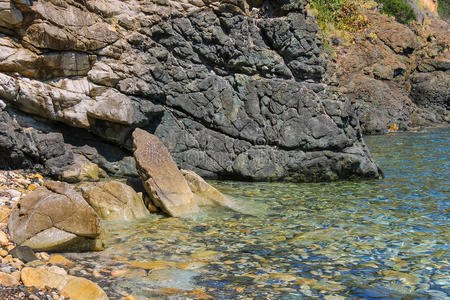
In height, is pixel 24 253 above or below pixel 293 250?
above

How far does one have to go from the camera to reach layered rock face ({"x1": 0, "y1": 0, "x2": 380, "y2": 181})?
35.1 feet

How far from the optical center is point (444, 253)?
626 centimetres

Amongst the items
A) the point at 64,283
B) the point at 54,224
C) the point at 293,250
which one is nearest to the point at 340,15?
the point at 293,250

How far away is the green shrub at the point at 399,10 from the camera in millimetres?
28688

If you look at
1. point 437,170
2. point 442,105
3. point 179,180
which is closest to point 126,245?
point 179,180

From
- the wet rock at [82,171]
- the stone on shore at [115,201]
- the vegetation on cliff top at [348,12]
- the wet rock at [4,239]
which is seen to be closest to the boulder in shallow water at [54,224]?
the wet rock at [4,239]

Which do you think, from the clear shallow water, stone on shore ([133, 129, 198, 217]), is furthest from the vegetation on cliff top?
stone on shore ([133, 129, 198, 217])

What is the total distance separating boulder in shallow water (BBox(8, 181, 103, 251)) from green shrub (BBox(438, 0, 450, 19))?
126 ft

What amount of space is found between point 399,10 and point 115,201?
26023mm

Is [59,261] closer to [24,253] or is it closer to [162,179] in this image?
[24,253]

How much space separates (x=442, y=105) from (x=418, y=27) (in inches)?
237

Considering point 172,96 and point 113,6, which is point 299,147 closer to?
point 172,96

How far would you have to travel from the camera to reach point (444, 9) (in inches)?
1497

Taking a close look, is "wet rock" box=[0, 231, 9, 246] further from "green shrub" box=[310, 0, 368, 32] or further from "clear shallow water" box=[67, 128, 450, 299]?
"green shrub" box=[310, 0, 368, 32]
